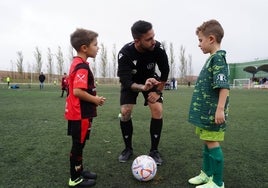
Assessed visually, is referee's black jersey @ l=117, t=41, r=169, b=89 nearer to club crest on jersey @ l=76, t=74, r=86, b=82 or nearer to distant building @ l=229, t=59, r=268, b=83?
club crest on jersey @ l=76, t=74, r=86, b=82

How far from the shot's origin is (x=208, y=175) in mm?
3379

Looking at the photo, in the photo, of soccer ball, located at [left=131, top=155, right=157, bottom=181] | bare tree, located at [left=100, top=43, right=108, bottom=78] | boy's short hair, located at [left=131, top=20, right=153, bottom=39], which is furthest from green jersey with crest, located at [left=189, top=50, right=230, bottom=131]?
bare tree, located at [left=100, top=43, right=108, bottom=78]

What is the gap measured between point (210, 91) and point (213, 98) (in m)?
0.09

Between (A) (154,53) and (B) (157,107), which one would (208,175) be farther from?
(A) (154,53)

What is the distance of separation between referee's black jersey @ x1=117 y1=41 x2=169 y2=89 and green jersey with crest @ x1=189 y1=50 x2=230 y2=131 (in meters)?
1.21

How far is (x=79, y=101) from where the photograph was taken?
3.23 m

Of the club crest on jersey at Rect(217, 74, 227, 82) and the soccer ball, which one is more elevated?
the club crest on jersey at Rect(217, 74, 227, 82)

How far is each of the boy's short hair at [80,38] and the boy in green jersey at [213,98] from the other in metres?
1.32

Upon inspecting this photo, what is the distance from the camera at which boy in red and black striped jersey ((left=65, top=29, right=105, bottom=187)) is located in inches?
125

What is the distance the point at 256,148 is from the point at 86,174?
3.05 metres

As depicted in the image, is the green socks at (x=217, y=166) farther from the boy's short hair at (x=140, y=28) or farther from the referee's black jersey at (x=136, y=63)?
the boy's short hair at (x=140, y=28)

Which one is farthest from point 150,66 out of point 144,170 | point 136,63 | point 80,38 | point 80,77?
point 144,170

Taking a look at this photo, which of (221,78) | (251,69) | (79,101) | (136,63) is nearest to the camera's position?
(221,78)

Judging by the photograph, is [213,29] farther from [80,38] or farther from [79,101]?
[79,101]
